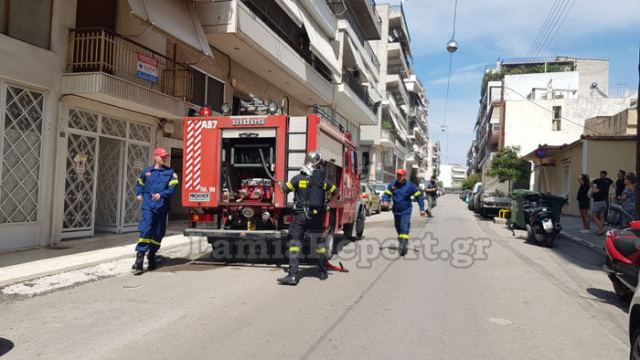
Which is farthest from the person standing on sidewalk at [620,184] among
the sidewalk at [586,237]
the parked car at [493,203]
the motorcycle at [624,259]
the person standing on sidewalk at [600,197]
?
the motorcycle at [624,259]

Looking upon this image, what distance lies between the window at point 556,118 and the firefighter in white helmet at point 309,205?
44.0 meters

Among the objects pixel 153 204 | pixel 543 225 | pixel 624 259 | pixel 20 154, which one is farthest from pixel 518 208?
pixel 20 154

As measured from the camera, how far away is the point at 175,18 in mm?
12484

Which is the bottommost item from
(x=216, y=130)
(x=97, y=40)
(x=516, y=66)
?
(x=216, y=130)

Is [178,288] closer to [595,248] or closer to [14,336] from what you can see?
[14,336]

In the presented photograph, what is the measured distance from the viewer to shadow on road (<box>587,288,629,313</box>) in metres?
6.37

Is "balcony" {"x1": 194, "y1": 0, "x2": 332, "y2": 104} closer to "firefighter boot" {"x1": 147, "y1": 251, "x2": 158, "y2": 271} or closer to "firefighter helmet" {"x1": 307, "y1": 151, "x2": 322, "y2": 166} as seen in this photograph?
"firefighter helmet" {"x1": 307, "y1": 151, "x2": 322, "y2": 166}

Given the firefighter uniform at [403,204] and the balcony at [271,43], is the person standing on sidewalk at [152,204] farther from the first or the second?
the balcony at [271,43]

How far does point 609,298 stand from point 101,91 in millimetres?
9780

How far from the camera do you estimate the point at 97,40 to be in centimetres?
1041

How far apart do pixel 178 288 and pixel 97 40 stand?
6.44m

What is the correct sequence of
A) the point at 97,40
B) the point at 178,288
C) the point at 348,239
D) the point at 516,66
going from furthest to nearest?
the point at 516,66 → the point at 348,239 → the point at 97,40 → the point at 178,288

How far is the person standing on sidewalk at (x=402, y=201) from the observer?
9930 millimetres

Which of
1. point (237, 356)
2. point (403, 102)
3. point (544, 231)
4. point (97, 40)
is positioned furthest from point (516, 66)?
point (237, 356)
